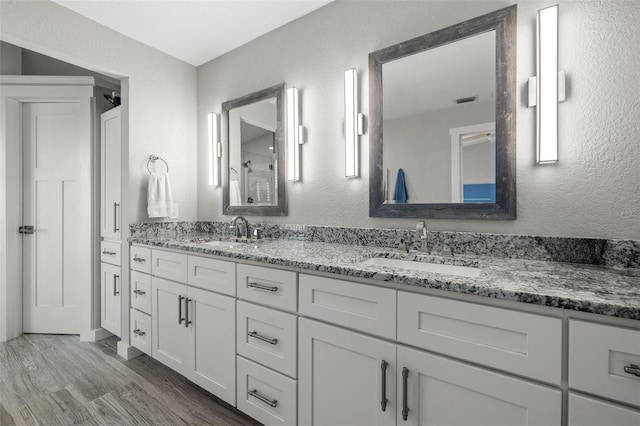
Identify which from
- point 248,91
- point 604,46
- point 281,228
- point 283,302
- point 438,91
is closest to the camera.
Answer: point 604,46

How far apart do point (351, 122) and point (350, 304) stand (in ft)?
3.66

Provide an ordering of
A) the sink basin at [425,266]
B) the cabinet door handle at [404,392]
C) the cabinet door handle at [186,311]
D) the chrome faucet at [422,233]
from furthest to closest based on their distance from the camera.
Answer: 1. the cabinet door handle at [186,311]
2. the chrome faucet at [422,233]
3. the sink basin at [425,266]
4. the cabinet door handle at [404,392]

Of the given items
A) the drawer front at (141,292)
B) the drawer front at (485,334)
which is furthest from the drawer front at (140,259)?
the drawer front at (485,334)

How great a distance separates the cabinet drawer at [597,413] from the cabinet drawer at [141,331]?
2.29m

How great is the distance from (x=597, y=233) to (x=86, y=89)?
11.6 feet

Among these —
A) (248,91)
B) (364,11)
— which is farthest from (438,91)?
(248,91)

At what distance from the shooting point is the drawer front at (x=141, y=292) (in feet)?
7.07

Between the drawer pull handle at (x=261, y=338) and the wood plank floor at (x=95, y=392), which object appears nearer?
the drawer pull handle at (x=261, y=338)

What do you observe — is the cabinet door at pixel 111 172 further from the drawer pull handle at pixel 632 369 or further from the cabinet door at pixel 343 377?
the drawer pull handle at pixel 632 369

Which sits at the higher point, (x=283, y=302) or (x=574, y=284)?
(x=574, y=284)

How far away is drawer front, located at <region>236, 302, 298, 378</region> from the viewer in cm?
136

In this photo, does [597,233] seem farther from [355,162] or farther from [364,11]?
[364,11]

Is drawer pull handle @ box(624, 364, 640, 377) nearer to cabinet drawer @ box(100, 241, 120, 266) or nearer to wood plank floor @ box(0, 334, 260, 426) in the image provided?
wood plank floor @ box(0, 334, 260, 426)

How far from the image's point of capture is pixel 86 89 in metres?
2.60
